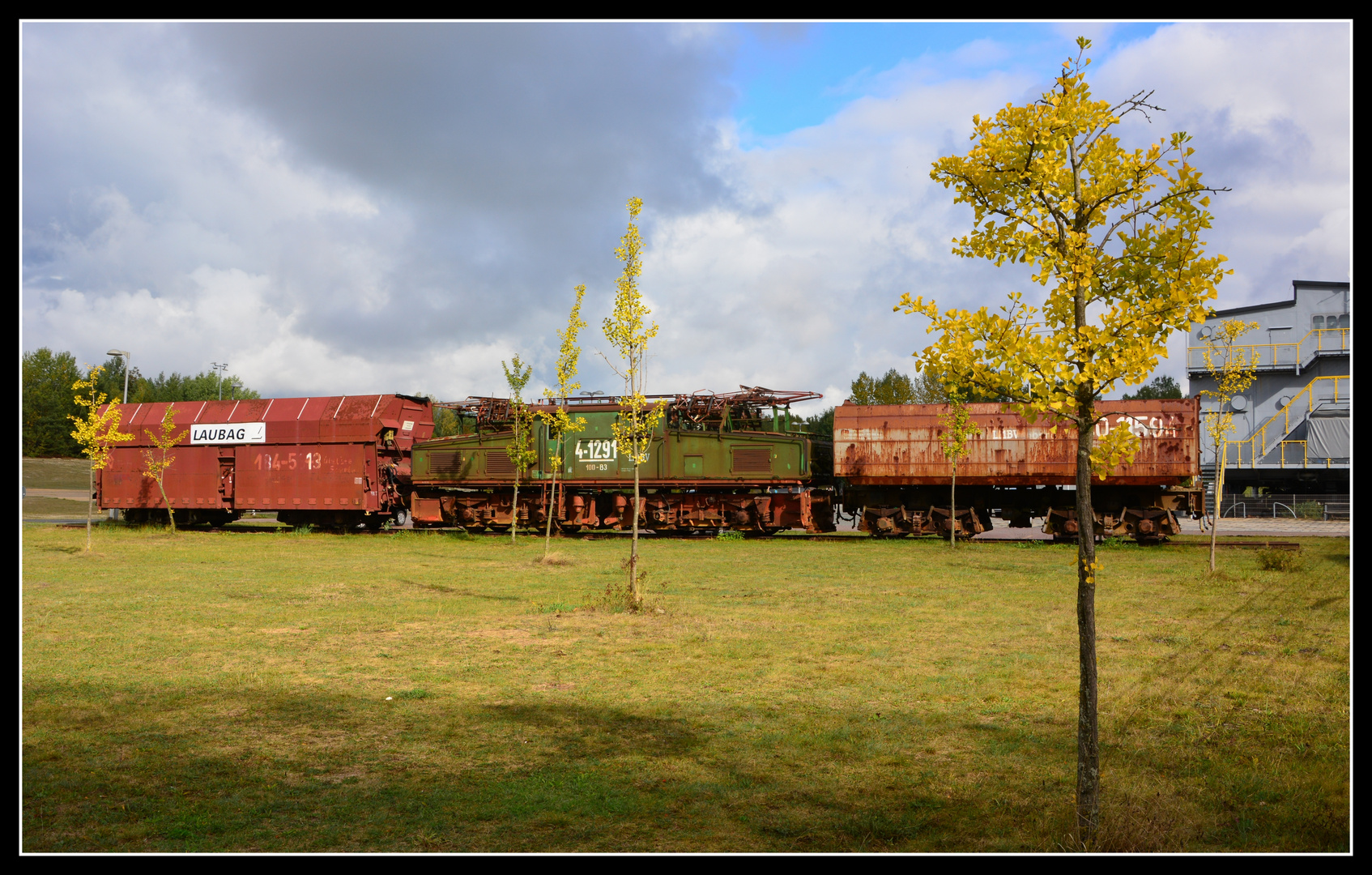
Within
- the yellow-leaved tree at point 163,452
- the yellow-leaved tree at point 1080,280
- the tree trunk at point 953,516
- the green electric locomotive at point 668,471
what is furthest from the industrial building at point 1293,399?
the yellow-leaved tree at point 163,452

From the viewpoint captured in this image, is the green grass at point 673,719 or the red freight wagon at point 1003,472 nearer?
the green grass at point 673,719

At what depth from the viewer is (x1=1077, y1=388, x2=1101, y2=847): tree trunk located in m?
5.19

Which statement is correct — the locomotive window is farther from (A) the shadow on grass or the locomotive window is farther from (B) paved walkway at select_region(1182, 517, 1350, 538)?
(A) the shadow on grass

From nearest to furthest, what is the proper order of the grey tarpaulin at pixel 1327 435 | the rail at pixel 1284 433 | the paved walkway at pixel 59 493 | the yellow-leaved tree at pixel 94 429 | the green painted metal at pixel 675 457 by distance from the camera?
1. the yellow-leaved tree at pixel 94 429
2. the green painted metal at pixel 675 457
3. the grey tarpaulin at pixel 1327 435
4. the rail at pixel 1284 433
5. the paved walkway at pixel 59 493

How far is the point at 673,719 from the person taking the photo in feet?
24.7

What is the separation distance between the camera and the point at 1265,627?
38.5 feet

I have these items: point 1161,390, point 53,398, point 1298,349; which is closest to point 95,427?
point 1298,349

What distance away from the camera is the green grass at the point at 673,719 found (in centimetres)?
531

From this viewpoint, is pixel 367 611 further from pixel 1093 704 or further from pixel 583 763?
pixel 1093 704

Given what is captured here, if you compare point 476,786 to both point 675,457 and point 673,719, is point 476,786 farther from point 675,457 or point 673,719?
point 675,457

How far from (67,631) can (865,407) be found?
20272 mm

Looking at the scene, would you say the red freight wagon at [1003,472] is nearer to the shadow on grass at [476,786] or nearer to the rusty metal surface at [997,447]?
the rusty metal surface at [997,447]

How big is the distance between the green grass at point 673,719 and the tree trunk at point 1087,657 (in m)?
0.19

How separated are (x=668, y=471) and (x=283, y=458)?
1381 cm
